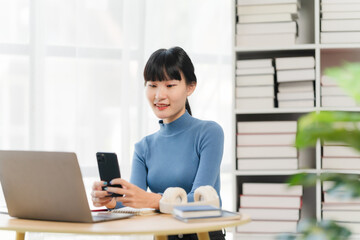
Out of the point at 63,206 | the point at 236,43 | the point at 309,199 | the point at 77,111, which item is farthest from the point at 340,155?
the point at 63,206

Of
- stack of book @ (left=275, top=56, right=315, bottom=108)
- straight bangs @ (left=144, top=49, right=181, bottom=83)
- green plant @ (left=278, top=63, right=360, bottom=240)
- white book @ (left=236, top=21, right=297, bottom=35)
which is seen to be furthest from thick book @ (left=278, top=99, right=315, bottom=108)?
green plant @ (left=278, top=63, right=360, bottom=240)

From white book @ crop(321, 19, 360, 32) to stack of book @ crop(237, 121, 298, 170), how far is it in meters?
0.49

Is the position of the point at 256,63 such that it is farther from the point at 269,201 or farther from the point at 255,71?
the point at 269,201

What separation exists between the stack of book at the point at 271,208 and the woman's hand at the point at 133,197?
1.11m

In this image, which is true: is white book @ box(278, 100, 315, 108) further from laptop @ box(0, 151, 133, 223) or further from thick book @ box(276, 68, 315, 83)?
laptop @ box(0, 151, 133, 223)

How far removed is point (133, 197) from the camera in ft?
4.92

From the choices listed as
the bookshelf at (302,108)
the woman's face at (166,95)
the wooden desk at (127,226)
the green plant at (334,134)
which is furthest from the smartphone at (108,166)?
the bookshelf at (302,108)

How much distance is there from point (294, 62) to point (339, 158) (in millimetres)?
515

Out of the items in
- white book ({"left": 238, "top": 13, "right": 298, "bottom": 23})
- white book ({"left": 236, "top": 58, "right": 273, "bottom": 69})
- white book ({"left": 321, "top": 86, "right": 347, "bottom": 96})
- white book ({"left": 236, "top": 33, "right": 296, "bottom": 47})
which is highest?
white book ({"left": 238, "top": 13, "right": 298, "bottom": 23})

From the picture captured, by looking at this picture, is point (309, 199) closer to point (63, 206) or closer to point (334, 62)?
point (334, 62)

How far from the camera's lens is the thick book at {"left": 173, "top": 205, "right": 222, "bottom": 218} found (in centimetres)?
131

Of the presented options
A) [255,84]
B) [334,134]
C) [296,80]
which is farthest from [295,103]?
→ [334,134]

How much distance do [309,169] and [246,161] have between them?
1.04 ft

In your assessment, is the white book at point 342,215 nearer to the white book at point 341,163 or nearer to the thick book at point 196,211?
the white book at point 341,163
